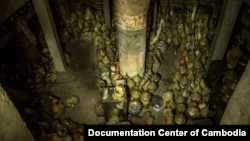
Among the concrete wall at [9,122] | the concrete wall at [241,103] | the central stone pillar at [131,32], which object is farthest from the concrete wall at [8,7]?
the concrete wall at [241,103]

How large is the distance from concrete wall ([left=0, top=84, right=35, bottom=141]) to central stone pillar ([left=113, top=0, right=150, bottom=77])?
10.5 feet

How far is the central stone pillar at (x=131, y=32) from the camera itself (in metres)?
4.78

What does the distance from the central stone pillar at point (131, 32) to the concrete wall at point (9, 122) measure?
3.20 m

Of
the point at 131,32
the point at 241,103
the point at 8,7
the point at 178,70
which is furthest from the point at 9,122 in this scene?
the point at 178,70

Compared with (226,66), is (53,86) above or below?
below

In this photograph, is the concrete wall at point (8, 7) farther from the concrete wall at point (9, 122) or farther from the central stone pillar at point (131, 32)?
the concrete wall at point (9, 122)

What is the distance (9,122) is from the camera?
2445 millimetres

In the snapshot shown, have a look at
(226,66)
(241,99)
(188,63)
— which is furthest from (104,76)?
(241,99)

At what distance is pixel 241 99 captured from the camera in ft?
7.72

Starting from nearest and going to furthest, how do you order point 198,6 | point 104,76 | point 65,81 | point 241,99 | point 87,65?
point 241,99 < point 104,76 < point 65,81 < point 87,65 < point 198,6

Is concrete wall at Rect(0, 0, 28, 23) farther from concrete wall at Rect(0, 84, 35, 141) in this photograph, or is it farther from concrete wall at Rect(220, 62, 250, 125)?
concrete wall at Rect(220, 62, 250, 125)

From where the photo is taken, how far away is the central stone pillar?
4784 mm

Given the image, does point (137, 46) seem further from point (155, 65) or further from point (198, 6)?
point (198, 6)

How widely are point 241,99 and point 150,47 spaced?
473 centimetres
